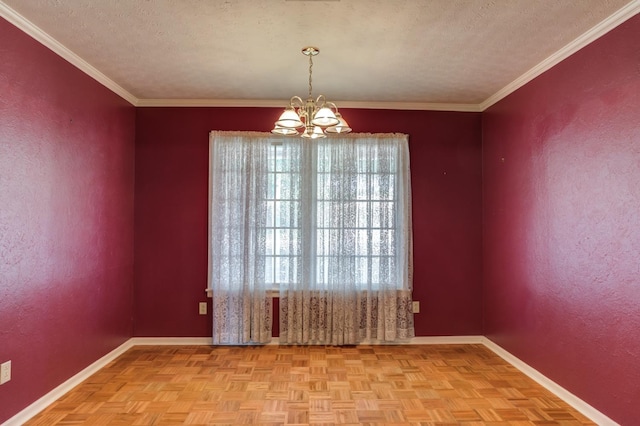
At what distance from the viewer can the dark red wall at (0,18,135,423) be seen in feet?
8.00

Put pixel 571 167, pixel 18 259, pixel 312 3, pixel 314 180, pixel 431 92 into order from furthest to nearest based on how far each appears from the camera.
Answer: pixel 314 180
pixel 431 92
pixel 571 167
pixel 18 259
pixel 312 3

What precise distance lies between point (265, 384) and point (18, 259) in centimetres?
192

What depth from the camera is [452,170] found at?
431cm

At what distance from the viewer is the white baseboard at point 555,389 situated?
2571mm

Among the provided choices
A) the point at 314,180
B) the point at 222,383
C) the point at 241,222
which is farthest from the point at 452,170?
the point at 222,383

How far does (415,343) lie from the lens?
166 inches

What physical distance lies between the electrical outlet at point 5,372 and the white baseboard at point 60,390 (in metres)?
0.26

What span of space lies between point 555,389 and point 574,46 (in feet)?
8.14

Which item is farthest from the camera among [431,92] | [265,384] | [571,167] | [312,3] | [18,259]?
[431,92]

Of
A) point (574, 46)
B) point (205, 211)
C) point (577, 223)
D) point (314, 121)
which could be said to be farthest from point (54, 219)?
point (574, 46)

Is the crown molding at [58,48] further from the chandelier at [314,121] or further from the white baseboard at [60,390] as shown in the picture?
the white baseboard at [60,390]

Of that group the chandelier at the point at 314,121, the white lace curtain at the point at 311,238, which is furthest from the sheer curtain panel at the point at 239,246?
the chandelier at the point at 314,121

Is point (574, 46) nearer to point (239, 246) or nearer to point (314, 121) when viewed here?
point (314, 121)

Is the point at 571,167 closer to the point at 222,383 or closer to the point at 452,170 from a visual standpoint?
the point at 452,170
